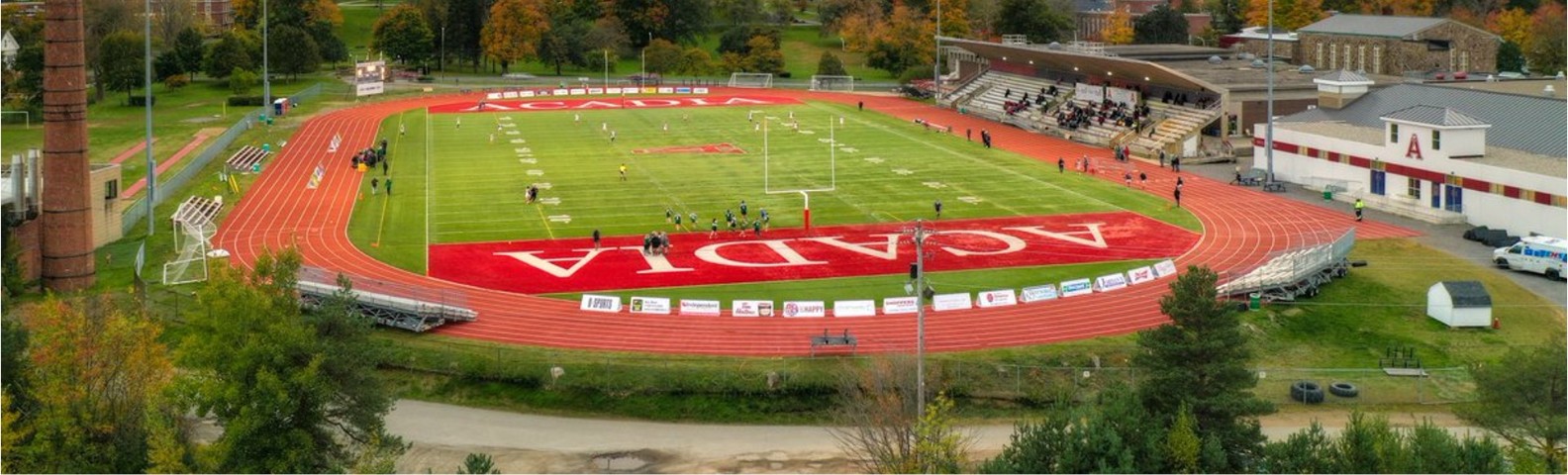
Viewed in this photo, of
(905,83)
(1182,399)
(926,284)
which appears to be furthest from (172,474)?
(905,83)

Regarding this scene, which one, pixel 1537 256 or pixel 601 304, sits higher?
pixel 1537 256

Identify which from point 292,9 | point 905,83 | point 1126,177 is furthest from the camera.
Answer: point 292,9

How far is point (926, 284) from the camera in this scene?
51656mm

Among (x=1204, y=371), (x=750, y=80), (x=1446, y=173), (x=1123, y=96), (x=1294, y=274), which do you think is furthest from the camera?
(x=750, y=80)

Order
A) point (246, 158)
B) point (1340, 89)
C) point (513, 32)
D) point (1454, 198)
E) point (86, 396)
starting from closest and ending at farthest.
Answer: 1. point (86, 396)
2. point (1454, 198)
3. point (1340, 89)
4. point (246, 158)
5. point (513, 32)

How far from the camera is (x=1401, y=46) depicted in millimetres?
104625

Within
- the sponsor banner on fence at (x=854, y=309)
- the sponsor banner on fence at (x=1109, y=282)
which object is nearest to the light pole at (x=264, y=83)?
the sponsor banner on fence at (x=854, y=309)

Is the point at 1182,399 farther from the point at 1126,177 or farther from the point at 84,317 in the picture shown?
the point at 1126,177

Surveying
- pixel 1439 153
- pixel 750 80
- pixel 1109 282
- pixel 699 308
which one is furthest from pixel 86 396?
pixel 750 80

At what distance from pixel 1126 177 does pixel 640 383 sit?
129ft

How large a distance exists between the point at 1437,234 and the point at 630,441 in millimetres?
36057

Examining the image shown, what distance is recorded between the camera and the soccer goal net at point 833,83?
13638cm

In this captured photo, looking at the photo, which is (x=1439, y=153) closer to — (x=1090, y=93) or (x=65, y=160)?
(x=1090, y=93)

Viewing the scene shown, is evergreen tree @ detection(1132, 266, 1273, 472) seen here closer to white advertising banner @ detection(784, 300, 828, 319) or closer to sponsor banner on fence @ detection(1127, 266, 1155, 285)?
white advertising banner @ detection(784, 300, 828, 319)
